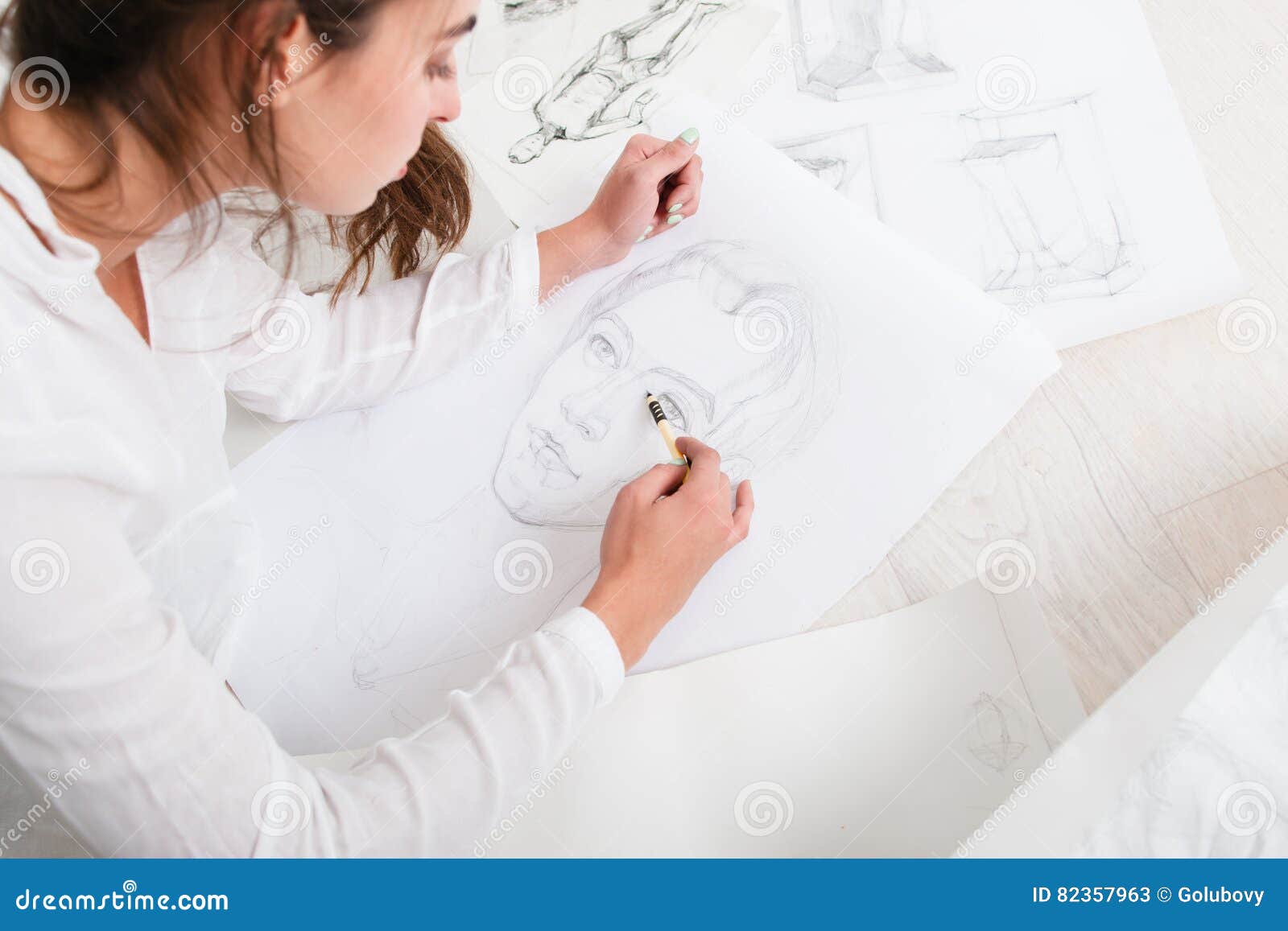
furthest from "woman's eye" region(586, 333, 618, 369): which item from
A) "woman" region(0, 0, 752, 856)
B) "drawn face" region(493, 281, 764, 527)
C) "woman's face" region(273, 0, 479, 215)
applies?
"woman's face" region(273, 0, 479, 215)

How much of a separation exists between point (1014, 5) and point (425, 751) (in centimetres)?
83

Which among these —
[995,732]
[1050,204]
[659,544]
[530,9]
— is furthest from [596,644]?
[530,9]

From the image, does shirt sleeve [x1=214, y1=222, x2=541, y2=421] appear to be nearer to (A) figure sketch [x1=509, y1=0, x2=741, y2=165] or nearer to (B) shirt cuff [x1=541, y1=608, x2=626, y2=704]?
(A) figure sketch [x1=509, y1=0, x2=741, y2=165]

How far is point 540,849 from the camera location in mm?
717

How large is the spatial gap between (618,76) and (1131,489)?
60 centimetres

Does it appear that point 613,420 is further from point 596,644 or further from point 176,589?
point 176,589

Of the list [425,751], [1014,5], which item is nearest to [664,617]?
[425,751]

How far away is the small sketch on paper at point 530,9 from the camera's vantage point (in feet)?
3.18

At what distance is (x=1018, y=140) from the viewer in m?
0.85

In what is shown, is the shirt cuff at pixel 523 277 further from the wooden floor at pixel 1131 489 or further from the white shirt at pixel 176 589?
the wooden floor at pixel 1131 489

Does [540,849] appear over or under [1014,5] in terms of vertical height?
under

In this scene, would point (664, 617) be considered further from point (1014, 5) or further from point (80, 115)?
point (1014, 5)

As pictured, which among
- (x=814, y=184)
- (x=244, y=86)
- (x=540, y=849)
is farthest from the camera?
(x=814, y=184)

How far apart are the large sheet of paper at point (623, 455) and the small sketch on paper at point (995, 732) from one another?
133 millimetres
